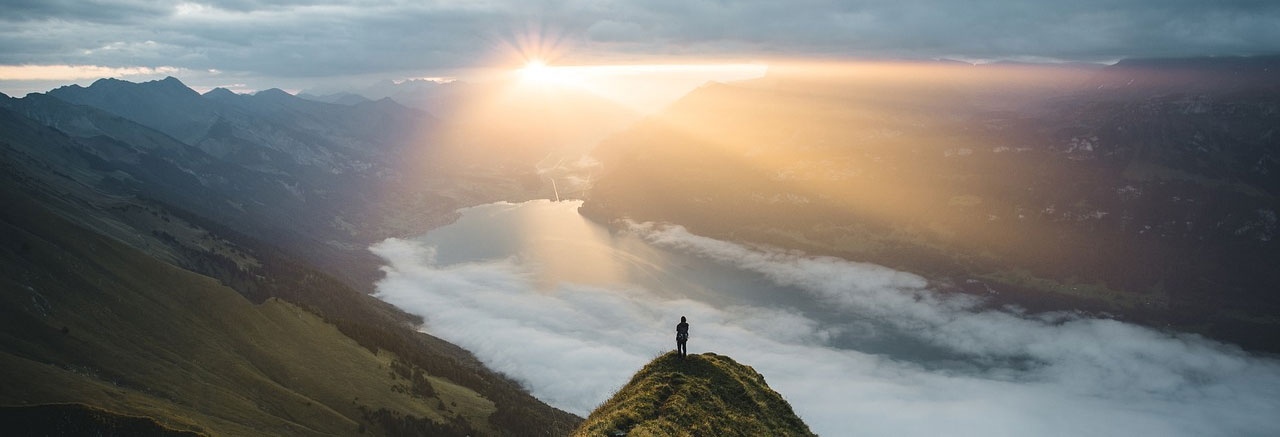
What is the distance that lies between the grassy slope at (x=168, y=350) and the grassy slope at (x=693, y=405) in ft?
201

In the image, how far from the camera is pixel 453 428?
121750 millimetres

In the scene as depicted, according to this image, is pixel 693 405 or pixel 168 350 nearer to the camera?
pixel 693 405

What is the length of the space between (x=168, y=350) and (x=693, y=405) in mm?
106401

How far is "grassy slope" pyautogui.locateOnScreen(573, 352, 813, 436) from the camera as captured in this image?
37.8 meters

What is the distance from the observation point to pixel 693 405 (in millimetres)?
41219

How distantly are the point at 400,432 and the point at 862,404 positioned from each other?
141089mm

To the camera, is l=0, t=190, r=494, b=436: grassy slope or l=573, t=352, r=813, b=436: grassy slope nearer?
l=573, t=352, r=813, b=436: grassy slope

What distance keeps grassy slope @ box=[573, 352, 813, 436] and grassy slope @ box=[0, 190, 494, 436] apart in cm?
6127

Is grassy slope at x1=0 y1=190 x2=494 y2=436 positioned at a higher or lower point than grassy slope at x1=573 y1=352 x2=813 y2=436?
lower

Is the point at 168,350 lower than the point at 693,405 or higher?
lower

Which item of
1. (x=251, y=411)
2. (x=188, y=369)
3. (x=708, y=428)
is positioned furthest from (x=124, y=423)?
(x=708, y=428)

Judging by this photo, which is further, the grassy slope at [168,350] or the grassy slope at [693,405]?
the grassy slope at [168,350]

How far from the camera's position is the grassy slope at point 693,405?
124 feet

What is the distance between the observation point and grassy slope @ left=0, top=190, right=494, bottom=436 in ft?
262
